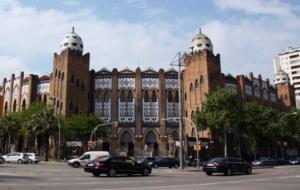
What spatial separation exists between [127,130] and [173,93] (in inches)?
421

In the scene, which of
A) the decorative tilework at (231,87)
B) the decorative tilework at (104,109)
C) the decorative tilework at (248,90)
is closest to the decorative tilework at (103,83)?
the decorative tilework at (104,109)

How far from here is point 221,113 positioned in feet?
→ 167

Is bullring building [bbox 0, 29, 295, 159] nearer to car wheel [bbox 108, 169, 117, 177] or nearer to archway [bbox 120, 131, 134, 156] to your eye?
archway [bbox 120, 131, 134, 156]

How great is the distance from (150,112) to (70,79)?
1512 centimetres

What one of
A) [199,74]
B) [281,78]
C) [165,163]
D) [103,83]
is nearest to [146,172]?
[165,163]

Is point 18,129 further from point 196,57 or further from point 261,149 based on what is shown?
point 261,149

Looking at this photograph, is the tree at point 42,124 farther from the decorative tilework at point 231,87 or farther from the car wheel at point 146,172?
the decorative tilework at point 231,87

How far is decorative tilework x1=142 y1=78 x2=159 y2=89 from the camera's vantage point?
2844 inches

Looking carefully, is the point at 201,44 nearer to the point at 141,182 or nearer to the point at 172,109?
the point at 172,109

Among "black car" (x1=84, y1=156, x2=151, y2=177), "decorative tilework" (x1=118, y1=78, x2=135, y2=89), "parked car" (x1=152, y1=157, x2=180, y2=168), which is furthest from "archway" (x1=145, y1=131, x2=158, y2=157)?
"black car" (x1=84, y1=156, x2=151, y2=177)

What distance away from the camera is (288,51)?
15725 cm

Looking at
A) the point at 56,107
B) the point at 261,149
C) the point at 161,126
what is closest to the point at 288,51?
the point at 261,149

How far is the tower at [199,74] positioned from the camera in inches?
2702

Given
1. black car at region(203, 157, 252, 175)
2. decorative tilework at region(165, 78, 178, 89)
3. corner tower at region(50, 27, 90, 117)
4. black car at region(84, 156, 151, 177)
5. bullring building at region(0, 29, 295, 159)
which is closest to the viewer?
black car at region(84, 156, 151, 177)
